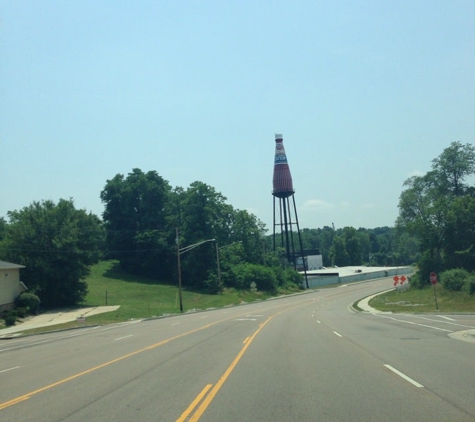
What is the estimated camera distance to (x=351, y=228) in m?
178

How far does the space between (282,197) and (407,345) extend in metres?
72.7

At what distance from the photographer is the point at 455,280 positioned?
56531mm

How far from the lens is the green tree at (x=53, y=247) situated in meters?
58.3

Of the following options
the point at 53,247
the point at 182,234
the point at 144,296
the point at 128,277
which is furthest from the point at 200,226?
the point at 53,247

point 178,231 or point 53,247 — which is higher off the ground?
point 178,231

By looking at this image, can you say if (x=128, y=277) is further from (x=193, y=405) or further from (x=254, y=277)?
(x=193, y=405)

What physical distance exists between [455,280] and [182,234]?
4503 cm

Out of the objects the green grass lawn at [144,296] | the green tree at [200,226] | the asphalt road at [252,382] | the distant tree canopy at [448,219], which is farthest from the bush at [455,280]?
the asphalt road at [252,382]

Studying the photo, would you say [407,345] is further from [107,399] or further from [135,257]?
[135,257]

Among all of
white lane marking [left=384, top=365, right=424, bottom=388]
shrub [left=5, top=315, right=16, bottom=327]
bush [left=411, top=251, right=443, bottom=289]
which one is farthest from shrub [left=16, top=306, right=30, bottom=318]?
bush [left=411, top=251, right=443, bottom=289]

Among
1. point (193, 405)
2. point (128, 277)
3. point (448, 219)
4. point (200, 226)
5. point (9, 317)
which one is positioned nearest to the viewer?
point (193, 405)

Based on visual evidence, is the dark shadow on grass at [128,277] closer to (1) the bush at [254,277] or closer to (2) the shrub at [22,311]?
(1) the bush at [254,277]

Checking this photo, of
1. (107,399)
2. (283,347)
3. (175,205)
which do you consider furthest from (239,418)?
(175,205)

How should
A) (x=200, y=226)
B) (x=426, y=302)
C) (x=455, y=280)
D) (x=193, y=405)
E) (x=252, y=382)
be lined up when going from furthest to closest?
(x=200, y=226) < (x=455, y=280) < (x=426, y=302) < (x=252, y=382) < (x=193, y=405)
